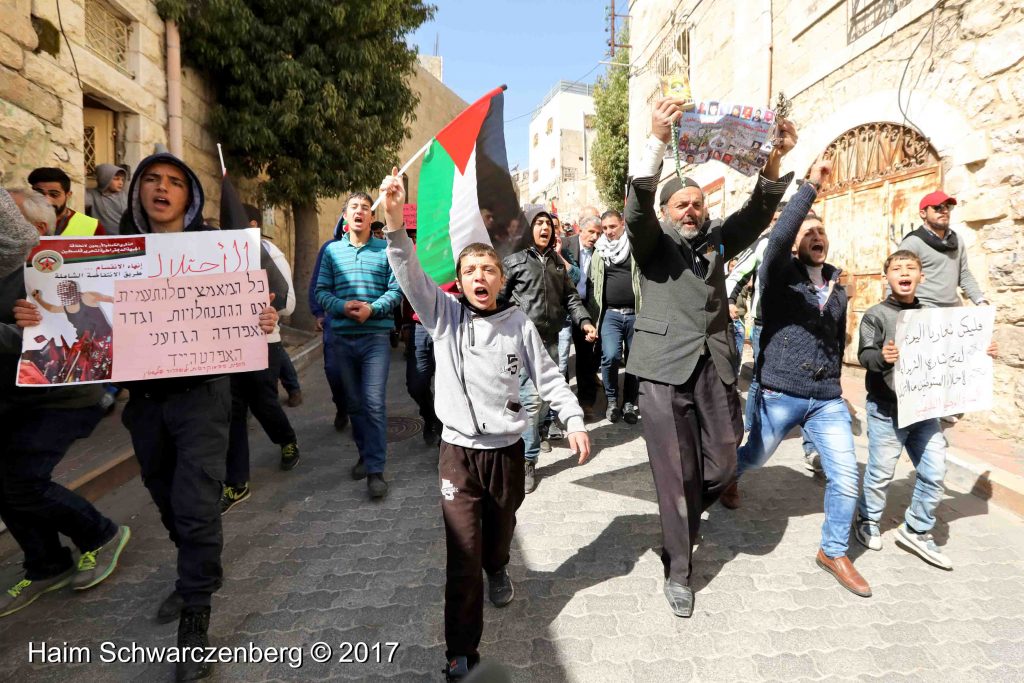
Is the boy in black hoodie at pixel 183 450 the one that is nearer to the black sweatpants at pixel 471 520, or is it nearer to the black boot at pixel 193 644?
the black boot at pixel 193 644

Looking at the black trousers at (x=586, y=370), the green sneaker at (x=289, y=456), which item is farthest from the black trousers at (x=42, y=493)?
the black trousers at (x=586, y=370)

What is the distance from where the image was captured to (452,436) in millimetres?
2389

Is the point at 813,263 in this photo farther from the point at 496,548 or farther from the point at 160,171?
the point at 160,171

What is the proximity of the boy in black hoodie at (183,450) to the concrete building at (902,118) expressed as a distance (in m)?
6.19

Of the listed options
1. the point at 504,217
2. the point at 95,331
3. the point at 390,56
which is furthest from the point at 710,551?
the point at 390,56

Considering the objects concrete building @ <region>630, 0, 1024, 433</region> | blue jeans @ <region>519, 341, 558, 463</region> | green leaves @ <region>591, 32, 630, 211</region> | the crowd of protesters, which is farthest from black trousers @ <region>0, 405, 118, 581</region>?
green leaves @ <region>591, 32, 630, 211</region>

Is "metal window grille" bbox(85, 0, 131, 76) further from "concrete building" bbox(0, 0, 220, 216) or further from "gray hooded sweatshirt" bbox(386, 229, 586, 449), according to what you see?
"gray hooded sweatshirt" bbox(386, 229, 586, 449)

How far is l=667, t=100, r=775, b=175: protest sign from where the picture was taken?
2.57 metres

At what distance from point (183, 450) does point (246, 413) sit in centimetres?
199

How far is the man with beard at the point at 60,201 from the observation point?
11.4 ft

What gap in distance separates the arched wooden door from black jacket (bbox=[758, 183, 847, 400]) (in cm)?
396

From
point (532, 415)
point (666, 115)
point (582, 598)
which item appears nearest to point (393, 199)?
point (666, 115)

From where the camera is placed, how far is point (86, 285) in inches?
94.8

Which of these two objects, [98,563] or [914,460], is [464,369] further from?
[914,460]
